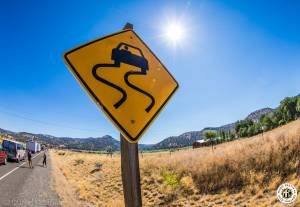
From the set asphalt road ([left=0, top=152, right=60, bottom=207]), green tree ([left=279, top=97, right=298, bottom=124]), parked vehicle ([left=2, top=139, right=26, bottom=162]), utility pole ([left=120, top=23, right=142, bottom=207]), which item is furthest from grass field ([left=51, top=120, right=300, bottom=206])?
green tree ([left=279, top=97, right=298, bottom=124])

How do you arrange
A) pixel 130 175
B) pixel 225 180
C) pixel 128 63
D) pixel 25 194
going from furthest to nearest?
pixel 225 180 < pixel 25 194 < pixel 128 63 < pixel 130 175

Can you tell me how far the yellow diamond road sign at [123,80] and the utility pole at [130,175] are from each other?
7.6 inches

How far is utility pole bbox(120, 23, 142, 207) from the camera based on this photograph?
1981 millimetres

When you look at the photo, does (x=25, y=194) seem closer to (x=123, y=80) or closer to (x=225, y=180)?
(x=225, y=180)

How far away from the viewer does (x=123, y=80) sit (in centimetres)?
205

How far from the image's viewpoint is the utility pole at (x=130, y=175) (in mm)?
1981

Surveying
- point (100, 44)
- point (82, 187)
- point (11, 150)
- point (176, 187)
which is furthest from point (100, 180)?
point (100, 44)

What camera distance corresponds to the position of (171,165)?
63.7 feet

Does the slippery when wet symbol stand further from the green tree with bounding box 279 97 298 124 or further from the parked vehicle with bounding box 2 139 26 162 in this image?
the green tree with bounding box 279 97 298 124

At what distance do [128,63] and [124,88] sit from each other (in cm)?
28

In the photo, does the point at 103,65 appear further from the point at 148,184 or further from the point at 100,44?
the point at 148,184

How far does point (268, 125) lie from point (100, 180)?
102146 mm

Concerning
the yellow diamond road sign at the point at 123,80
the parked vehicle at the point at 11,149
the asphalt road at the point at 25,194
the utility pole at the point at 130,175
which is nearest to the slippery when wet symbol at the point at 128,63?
the yellow diamond road sign at the point at 123,80

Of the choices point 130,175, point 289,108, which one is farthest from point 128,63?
point 289,108
